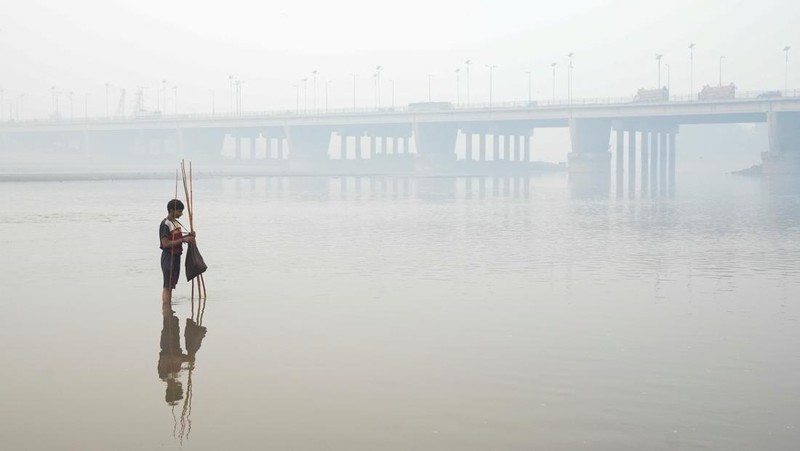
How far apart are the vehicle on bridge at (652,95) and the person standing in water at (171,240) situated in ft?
483

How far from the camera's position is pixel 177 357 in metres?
14.3

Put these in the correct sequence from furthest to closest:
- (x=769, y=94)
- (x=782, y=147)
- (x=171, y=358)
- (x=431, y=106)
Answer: (x=431, y=106) < (x=769, y=94) < (x=782, y=147) < (x=171, y=358)

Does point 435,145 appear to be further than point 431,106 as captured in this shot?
Yes

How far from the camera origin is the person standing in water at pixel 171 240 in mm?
17047

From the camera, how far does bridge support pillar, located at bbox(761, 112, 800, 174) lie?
466 feet

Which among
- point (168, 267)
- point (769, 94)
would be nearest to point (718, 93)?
point (769, 94)

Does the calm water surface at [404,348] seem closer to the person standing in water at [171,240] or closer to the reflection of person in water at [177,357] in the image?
the reflection of person in water at [177,357]

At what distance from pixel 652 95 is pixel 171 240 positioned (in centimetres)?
14962

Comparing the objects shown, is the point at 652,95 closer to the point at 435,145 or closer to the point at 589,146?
the point at 589,146

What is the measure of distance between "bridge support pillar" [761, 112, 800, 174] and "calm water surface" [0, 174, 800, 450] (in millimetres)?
117315

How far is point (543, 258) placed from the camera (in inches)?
1112

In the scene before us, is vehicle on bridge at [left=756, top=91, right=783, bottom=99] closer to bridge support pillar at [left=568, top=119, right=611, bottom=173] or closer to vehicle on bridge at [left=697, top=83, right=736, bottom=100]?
vehicle on bridge at [left=697, top=83, right=736, bottom=100]

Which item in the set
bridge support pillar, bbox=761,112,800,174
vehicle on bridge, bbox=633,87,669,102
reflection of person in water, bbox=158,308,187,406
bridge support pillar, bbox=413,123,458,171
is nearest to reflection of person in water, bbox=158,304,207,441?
reflection of person in water, bbox=158,308,187,406

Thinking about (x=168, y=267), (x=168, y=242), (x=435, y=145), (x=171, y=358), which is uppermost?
(x=435, y=145)
